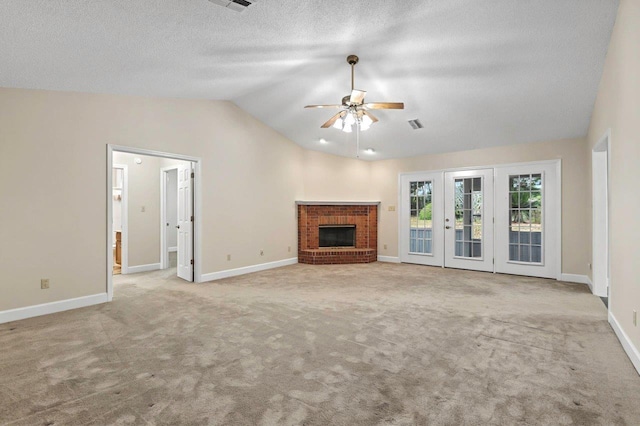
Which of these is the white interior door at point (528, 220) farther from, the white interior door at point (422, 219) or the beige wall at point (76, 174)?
the beige wall at point (76, 174)

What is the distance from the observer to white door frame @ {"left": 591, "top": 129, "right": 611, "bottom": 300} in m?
4.58

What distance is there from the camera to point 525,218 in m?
6.18

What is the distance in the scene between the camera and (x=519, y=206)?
20.5 feet

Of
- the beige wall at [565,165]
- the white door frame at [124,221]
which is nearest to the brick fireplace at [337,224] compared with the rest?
the beige wall at [565,165]

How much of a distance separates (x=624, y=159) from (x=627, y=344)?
1.56 meters

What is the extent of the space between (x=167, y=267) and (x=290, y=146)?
12.1 feet

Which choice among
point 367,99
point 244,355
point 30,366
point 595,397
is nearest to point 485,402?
point 595,397

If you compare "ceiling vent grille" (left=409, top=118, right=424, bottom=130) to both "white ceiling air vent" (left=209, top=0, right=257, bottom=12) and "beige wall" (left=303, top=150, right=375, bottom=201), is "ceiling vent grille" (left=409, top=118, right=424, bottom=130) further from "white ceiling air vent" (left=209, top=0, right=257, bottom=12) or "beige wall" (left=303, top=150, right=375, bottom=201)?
"white ceiling air vent" (left=209, top=0, right=257, bottom=12)

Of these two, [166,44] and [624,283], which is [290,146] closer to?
[166,44]

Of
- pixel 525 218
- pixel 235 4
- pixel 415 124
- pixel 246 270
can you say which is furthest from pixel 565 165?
Answer: pixel 246 270

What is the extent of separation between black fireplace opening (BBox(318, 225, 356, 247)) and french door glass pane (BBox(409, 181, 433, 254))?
1395 millimetres

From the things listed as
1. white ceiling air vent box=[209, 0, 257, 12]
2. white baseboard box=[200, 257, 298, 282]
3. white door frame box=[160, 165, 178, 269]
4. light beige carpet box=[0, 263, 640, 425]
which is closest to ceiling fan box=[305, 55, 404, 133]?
white ceiling air vent box=[209, 0, 257, 12]

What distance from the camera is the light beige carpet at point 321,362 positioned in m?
1.98

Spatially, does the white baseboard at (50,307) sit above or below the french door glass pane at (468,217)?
below
